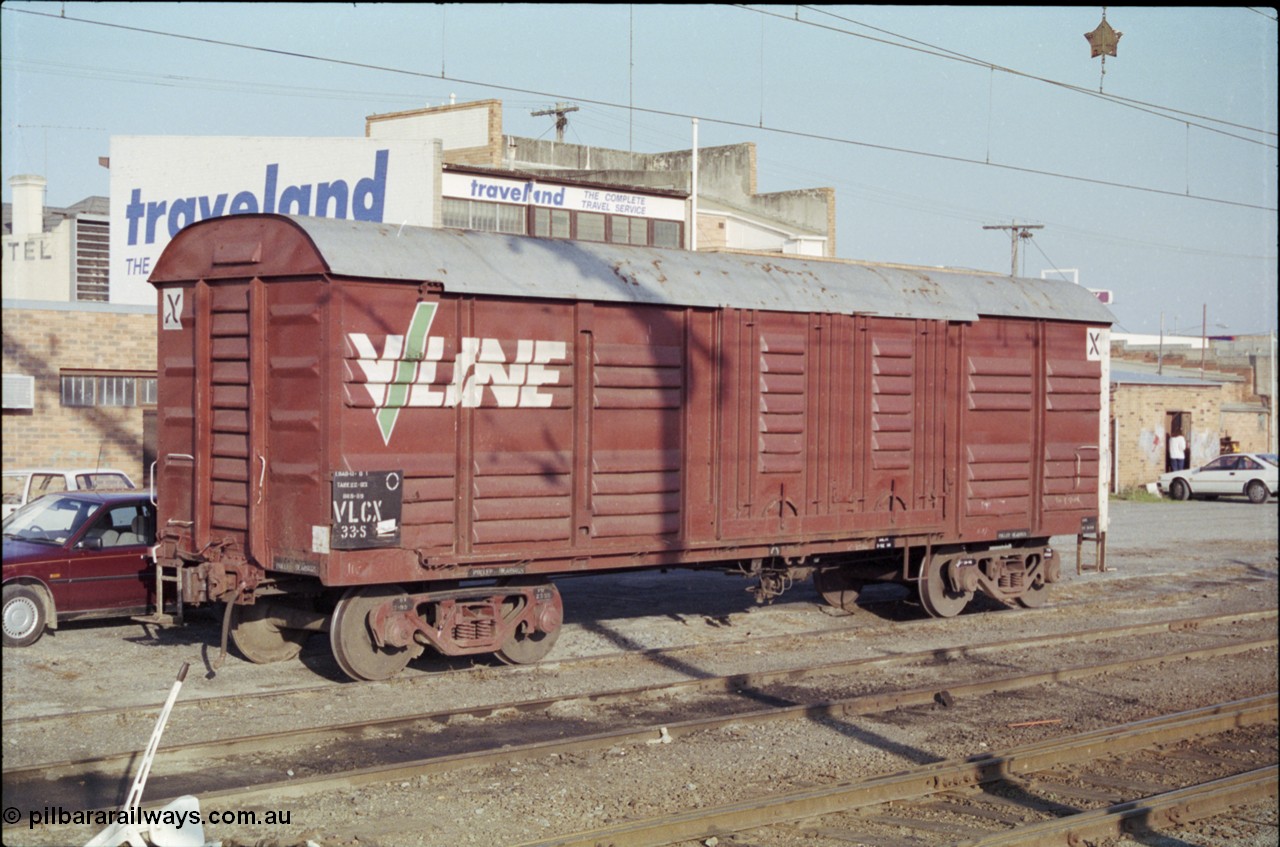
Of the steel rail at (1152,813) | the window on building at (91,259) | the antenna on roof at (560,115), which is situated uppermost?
the antenna on roof at (560,115)

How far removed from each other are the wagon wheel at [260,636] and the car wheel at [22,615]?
1931 millimetres

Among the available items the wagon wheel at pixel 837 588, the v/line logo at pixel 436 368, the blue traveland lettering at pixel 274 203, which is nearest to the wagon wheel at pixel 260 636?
the v/line logo at pixel 436 368

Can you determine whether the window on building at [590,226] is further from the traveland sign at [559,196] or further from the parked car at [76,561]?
the parked car at [76,561]

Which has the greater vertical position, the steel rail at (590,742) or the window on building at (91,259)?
the window on building at (91,259)

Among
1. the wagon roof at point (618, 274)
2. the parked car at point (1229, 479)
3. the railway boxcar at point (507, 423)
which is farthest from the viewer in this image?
the parked car at point (1229, 479)

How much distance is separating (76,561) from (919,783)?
28.2 feet

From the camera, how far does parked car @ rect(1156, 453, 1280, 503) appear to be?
Answer: 3822cm

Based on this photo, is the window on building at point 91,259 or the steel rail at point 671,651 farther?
the window on building at point 91,259

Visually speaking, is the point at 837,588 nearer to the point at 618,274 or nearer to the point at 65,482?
the point at 618,274

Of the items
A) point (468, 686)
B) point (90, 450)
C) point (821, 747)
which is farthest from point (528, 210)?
point (821, 747)

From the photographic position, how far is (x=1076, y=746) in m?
9.32

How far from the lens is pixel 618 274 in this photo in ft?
40.5

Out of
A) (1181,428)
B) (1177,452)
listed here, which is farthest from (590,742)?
(1181,428)

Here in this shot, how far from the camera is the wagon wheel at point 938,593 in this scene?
606 inches
